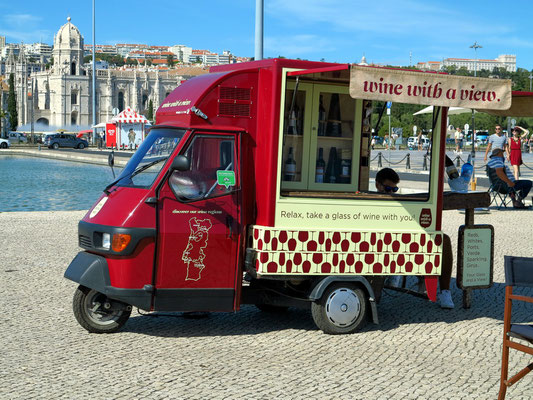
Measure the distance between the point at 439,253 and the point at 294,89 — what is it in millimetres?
2179

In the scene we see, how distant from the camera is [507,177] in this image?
1906cm

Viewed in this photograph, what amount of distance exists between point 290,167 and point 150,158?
1624mm

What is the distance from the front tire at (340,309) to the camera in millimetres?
7395

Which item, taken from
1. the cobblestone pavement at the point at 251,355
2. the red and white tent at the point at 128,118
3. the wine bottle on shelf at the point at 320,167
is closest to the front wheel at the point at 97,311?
the cobblestone pavement at the point at 251,355

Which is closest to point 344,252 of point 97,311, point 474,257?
point 474,257

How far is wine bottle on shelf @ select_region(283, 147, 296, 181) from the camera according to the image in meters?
8.15

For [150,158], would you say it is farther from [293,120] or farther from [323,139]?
[323,139]

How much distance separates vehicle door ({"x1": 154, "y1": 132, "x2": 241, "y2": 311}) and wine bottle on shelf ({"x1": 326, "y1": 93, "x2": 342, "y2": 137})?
149cm

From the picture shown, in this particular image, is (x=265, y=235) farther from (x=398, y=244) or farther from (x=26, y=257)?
(x=26, y=257)

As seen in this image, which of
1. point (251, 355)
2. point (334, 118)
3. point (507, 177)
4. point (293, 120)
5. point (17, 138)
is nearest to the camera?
point (251, 355)

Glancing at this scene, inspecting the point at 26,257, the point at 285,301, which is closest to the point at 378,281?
the point at 285,301

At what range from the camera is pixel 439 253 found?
7.80 m

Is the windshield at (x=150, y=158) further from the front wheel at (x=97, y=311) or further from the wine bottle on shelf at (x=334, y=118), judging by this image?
the wine bottle on shelf at (x=334, y=118)

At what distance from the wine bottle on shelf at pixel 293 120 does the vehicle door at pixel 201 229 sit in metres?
0.95
